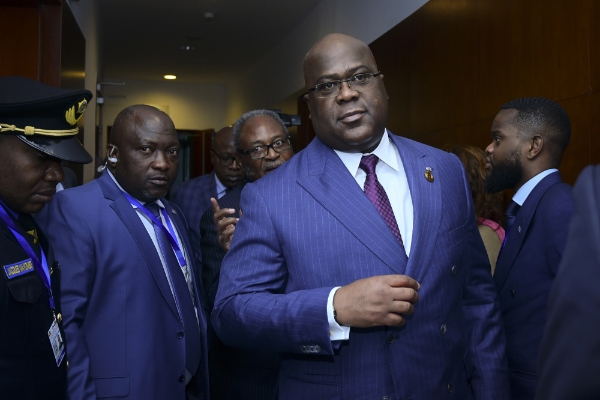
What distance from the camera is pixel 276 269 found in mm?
1574

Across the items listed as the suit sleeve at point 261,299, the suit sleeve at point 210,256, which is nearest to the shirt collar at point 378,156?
the suit sleeve at point 261,299

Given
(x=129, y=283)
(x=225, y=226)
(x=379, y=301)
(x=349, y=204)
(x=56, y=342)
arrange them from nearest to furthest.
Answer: (x=379, y=301), (x=349, y=204), (x=56, y=342), (x=129, y=283), (x=225, y=226)

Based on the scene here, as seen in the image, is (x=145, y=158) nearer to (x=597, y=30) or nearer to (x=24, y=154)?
(x=24, y=154)

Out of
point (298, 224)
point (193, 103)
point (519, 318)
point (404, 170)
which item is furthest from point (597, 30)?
point (193, 103)

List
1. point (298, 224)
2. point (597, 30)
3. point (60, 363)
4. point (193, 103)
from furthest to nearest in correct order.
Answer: point (193, 103)
point (597, 30)
point (60, 363)
point (298, 224)

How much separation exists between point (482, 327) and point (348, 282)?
0.45m

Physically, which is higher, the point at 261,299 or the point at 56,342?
the point at 261,299

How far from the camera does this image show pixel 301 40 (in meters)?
7.87

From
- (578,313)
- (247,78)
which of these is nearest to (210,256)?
(578,313)

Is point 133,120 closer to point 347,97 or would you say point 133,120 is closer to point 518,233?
point 347,97

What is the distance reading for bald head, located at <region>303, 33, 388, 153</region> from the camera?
1.66 meters

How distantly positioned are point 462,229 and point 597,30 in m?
1.63

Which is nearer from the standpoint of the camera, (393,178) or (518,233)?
(393,178)

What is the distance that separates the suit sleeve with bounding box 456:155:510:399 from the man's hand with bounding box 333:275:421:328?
0.39 meters
